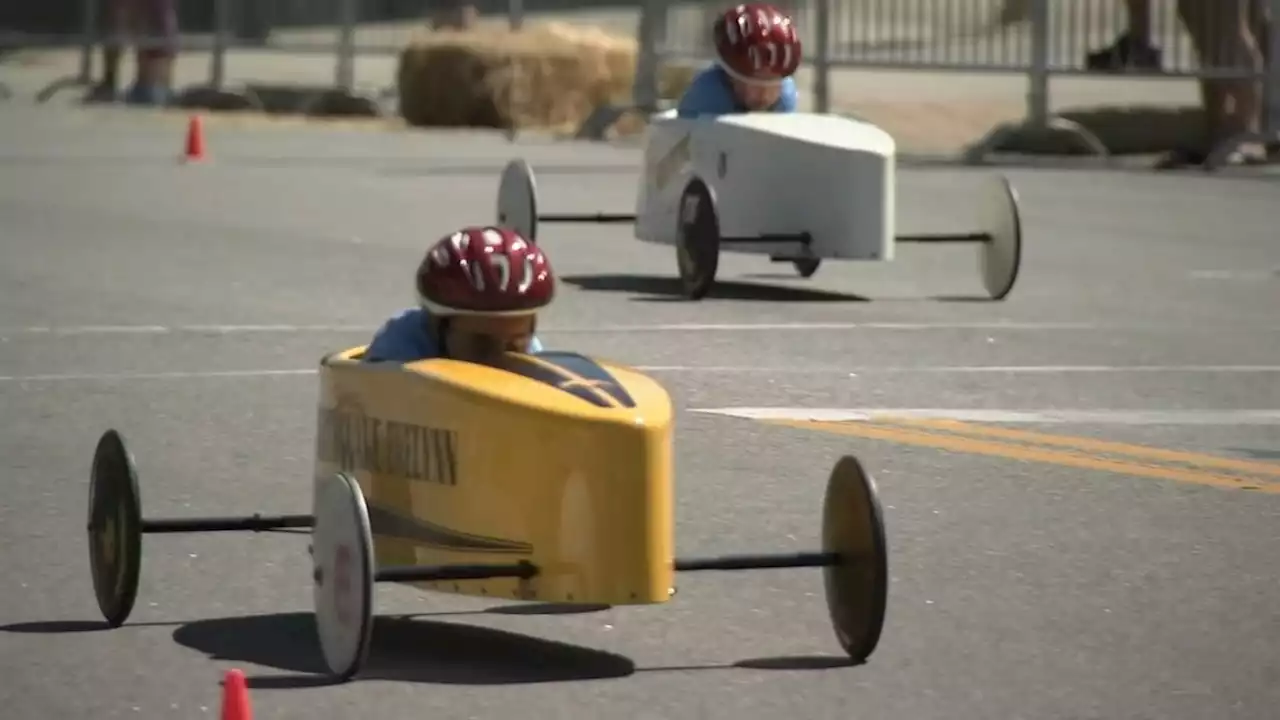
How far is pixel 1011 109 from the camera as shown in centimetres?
3170

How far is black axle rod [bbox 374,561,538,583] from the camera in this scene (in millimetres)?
7410

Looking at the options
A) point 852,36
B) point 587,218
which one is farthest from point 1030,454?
point 852,36

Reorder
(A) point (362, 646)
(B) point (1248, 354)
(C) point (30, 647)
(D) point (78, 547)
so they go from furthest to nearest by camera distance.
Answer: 1. (B) point (1248, 354)
2. (D) point (78, 547)
3. (C) point (30, 647)
4. (A) point (362, 646)

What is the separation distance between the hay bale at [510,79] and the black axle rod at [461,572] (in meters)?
23.2

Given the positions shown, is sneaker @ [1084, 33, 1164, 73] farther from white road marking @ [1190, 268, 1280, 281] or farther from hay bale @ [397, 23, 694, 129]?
white road marking @ [1190, 268, 1280, 281]

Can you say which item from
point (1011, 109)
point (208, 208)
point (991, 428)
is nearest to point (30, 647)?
point (991, 428)

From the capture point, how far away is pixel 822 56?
92.7 ft

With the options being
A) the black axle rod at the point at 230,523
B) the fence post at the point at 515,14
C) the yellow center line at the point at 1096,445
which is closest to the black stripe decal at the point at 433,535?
the black axle rod at the point at 230,523

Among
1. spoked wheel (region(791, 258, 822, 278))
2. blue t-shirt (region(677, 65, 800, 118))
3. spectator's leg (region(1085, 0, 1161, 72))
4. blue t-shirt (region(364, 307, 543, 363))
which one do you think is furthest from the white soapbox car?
spectator's leg (region(1085, 0, 1161, 72))

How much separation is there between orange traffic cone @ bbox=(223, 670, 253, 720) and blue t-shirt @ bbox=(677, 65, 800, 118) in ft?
34.1

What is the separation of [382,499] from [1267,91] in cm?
1832

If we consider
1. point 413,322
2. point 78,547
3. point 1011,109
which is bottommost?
point 1011,109

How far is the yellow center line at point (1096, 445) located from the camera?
36.0ft

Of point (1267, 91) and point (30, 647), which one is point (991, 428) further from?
point (1267, 91)
